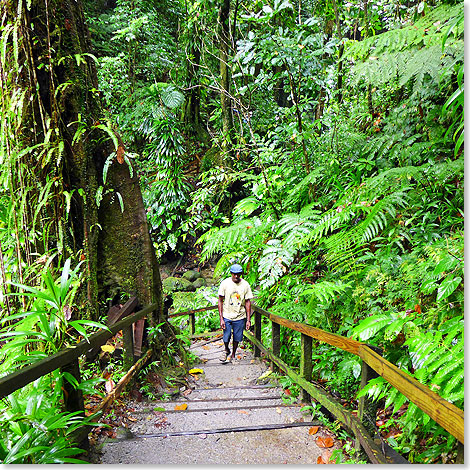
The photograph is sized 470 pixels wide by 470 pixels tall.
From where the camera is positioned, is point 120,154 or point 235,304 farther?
point 235,304

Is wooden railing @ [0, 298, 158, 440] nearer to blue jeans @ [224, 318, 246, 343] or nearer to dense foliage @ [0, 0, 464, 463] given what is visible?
dense foliage @ [0, 0, 464, 463]

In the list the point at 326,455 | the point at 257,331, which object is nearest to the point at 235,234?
Result: the point at 257,331

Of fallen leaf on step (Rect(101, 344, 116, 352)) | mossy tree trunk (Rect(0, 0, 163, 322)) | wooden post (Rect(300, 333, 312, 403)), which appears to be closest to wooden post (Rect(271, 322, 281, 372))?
wooden post (Rect(300, 333, 312, 403))

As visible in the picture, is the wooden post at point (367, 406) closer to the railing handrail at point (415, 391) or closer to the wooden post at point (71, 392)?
the railing handrail at point (415, 391)

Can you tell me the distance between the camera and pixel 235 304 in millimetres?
5309

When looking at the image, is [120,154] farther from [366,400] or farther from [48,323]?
[366,400]

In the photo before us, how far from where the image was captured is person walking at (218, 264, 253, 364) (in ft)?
17.2

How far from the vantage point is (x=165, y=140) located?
9.95m

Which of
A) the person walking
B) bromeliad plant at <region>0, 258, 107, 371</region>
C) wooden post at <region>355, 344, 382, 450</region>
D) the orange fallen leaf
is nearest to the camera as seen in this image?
bromeliad plant at <region>0, 258, 107, 371</region>

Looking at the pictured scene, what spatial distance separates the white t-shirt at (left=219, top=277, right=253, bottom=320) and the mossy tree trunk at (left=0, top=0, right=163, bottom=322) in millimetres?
1543

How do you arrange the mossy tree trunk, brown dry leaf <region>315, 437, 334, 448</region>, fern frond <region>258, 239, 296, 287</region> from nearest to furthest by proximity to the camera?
brown dry leaf <region>315, 437, 334, 448</region> → the mossy tree trunk → fern frond <region>258, 239, 296, 287</region>

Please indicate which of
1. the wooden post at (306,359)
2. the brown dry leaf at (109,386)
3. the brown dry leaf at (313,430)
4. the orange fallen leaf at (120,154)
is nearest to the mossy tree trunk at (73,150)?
the orange fallen leaf at (120,154)

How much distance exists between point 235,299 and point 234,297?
0.04 m

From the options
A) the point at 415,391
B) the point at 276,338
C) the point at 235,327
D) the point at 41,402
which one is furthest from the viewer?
the point at 235,327
